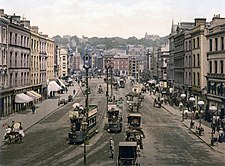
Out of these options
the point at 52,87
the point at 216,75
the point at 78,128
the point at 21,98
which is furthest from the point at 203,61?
the point at 52,87

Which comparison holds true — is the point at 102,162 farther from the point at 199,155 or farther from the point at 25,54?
the point at 25,54

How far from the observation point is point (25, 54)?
71.8 m

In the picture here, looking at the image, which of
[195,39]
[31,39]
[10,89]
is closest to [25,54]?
[31,39]

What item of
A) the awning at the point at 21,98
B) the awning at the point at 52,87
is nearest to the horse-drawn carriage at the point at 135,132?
the awning at the point at 21,98

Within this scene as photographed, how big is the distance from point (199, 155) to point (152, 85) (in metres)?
99.8

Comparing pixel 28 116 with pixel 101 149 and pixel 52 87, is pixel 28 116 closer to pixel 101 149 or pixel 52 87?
pixel 101 149

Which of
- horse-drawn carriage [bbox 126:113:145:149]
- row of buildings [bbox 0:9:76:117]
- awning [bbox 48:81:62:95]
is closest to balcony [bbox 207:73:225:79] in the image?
horse-drawn carriage [bbox 126:113:145:149]

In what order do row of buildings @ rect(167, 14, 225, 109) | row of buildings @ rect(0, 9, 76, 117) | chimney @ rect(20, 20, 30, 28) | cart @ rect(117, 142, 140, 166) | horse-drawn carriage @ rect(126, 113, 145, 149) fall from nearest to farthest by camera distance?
1. cart @ rect(117, 142, 140, 166)
2. horse-drawn carriage @ rect(126, 113, 145, 149)
3. row of buildings @ rect(167, 14, 225, 109)
4. row of buildings @ rect(0, 9, 76, 117)
5. chimney @ rect(20, 20, 30, 28)

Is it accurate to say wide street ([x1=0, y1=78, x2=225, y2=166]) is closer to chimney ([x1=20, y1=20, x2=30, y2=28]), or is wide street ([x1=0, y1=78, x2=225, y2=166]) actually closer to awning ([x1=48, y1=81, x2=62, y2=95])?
chimney ([x1=20, y1=20, x2=30, y2=28])

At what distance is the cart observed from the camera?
28.5 m

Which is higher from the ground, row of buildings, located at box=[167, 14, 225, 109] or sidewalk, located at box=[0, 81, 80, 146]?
row of buildings, located at box=[167, 14, 225, 109]

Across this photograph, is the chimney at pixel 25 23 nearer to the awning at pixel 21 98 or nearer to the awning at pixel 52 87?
the awning at pixel 52 87

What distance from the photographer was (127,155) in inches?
1136

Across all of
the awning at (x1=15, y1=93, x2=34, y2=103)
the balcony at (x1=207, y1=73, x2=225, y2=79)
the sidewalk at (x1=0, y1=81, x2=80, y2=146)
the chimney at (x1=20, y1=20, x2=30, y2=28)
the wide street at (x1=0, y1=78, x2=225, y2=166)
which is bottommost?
the wide street at (x1=0, y1=78, x2=225, y2=166)
